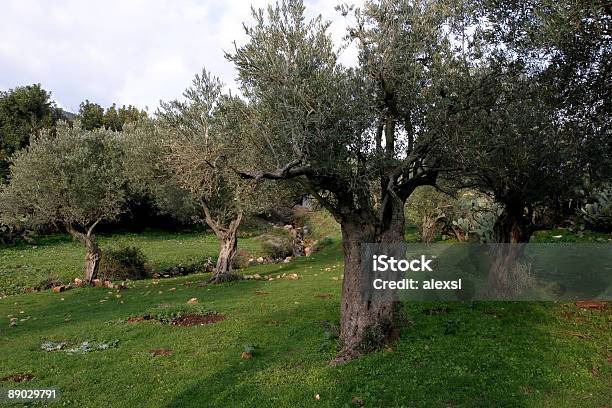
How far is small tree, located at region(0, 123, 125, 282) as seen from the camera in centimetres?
2423

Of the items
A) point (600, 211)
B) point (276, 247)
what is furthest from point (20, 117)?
point (600, 211)

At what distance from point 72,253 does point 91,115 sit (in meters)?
29.8

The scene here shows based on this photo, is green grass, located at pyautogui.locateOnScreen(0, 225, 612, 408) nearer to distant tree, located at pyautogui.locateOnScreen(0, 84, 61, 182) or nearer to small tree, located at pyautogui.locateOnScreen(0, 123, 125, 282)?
small tree, located at pyautogui.locateOnScreen(0, 123, 125, 282)

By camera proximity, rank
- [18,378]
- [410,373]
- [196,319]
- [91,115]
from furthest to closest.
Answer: [91,115]
[196,319]
[18,378]
[410,373]

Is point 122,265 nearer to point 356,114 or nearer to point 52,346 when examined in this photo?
point 52,346

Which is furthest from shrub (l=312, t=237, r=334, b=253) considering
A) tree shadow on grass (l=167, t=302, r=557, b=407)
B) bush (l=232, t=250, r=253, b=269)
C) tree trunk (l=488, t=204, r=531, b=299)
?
tree shadow on grass (l=167, t=302, r=557, b=407)

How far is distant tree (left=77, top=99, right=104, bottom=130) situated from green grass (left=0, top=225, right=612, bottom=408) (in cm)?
4371

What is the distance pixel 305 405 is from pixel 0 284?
74.3 feet

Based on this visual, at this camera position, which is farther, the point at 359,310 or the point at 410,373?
the point at 359,310

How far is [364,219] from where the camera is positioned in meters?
11.4

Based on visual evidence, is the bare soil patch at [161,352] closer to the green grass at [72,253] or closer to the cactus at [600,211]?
the green grass at [72,253]

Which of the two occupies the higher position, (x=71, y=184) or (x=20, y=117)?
(x=20, y=117)

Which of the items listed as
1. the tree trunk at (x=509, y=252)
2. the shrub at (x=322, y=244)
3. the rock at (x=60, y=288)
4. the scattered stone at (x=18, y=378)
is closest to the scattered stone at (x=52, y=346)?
the scattered stone at (x=18, y=378)

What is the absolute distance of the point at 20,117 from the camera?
158 ft
